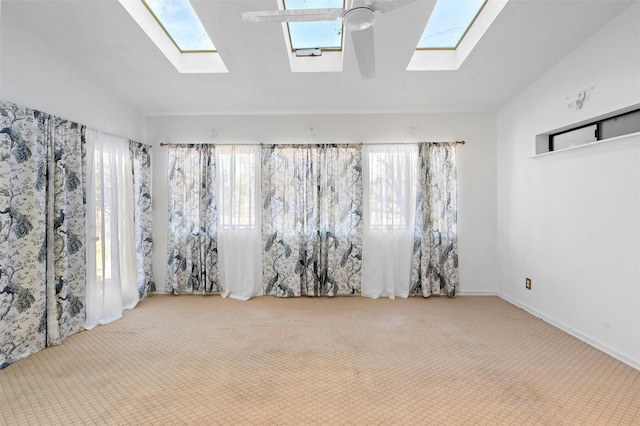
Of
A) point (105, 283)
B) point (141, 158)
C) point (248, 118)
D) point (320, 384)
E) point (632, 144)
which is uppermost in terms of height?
point (248, 118)

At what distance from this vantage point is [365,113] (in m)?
4.04

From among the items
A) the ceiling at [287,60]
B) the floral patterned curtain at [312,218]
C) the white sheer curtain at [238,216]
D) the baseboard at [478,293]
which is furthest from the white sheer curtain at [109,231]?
the baseboard at [478,293]

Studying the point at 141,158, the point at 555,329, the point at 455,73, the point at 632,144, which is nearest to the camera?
the point at 632,144

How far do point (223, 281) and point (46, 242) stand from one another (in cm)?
202

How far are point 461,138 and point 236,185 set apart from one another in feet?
10.9

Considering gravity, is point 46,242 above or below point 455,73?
below

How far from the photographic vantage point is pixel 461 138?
13.2 ft

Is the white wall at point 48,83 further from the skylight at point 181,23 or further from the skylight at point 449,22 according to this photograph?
the skylight at point 449,22

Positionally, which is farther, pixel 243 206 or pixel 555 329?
pixel 243 206

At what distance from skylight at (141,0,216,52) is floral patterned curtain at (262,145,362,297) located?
4.83 ft

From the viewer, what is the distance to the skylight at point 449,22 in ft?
8.21

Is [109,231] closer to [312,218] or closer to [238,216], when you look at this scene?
[238,216]

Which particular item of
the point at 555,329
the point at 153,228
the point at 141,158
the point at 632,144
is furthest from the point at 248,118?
the point at 555,329

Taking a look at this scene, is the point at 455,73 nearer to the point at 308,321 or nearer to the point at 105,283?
the point at 308,321
